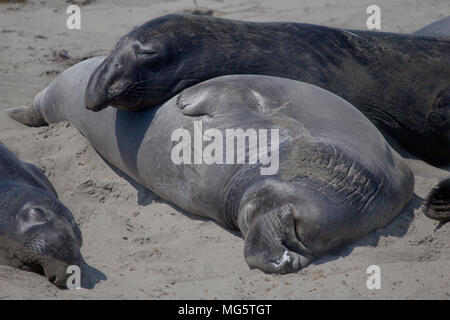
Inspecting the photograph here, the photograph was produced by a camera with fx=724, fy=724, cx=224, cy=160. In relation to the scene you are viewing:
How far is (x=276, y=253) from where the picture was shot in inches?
142

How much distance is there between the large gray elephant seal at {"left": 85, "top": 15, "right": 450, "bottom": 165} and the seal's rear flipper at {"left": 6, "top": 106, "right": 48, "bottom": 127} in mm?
1387

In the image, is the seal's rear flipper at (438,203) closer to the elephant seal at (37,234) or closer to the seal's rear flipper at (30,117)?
the elephant seal at (37,234)

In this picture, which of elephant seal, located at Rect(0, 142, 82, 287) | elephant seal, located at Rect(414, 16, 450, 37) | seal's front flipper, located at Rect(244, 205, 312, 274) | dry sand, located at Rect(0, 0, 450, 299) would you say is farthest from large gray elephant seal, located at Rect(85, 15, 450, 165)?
seal's front flipper, located at Rect(244, 205, 312, 274)

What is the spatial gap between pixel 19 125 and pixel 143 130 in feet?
5.36

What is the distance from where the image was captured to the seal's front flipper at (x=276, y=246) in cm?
360

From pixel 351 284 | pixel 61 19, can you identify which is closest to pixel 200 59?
pixel 351 284

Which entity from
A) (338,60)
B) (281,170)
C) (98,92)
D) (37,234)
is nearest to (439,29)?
(338,60)

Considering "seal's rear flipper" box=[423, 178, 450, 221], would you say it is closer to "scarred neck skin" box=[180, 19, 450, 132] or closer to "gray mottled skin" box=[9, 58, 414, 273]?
"gray mottled skin" box=[9, 58, 414, 273]

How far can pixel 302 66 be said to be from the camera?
196 inches

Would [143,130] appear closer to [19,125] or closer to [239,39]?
[239,39]

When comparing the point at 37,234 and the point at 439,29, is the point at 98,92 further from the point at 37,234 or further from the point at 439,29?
the point at 439,29

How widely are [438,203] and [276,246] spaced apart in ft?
3.69

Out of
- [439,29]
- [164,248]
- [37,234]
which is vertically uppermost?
[439,29]
